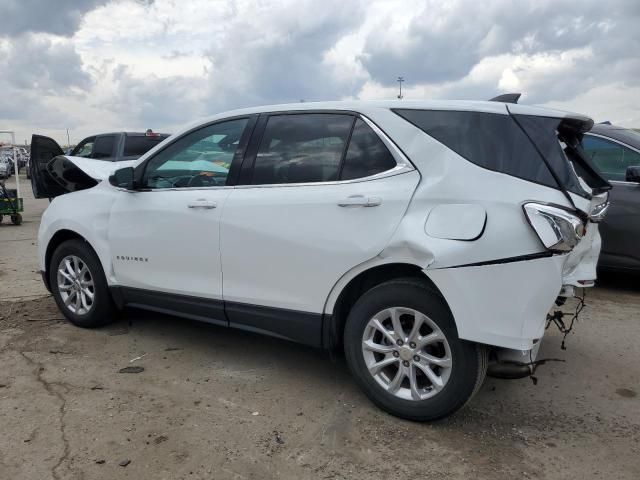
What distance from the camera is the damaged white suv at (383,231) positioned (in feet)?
9.05

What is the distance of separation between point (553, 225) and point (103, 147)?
10882mm

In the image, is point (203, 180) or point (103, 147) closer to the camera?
point (203, 180)

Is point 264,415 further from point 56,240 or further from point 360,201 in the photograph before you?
point 56,240

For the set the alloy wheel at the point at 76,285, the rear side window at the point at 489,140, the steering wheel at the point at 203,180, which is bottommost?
the alloy wheel at the point at 76,285

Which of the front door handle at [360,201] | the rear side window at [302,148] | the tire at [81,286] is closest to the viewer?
the front door handle at [360,201]

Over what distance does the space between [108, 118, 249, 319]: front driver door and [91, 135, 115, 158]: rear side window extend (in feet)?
26.1

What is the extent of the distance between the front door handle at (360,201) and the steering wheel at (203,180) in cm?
108

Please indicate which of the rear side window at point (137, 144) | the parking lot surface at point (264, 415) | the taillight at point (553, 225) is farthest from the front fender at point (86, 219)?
the rear side window at point (137, 144)

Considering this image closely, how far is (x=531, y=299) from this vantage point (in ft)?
8.85

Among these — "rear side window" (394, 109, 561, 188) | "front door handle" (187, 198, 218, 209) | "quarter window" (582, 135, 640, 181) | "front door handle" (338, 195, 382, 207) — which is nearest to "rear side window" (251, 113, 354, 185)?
"front door handle" (338, 195, 382, 207)

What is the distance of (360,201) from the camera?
10.2 ft

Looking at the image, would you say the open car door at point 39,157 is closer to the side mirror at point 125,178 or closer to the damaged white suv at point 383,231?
the side mirror at point 125,178

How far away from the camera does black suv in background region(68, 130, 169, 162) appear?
37.2ft

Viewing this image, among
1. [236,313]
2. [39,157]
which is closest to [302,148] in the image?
[236,313]
